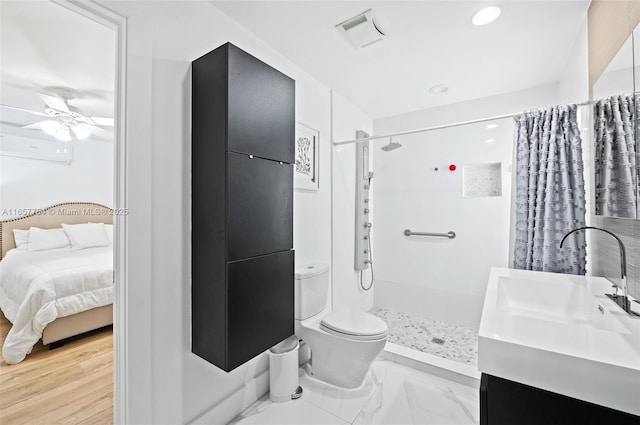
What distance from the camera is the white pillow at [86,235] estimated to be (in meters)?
3.56

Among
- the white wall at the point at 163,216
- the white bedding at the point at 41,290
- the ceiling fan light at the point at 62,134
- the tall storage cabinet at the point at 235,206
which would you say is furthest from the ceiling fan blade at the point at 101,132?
the tall storage cabinet at the point at 235,206

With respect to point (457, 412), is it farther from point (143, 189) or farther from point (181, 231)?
point (143, 189)

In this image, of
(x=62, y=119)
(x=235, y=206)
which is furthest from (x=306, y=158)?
(x=62, y=119)

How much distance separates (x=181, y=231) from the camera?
1.39 meters

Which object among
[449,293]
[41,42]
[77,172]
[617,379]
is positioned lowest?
[449,293]

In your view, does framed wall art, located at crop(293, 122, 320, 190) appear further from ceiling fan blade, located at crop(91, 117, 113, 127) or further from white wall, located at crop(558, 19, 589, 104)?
ceiling fan blade, located at crop(91, 117, 113, 127)

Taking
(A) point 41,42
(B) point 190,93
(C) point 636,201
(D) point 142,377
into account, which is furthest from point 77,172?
(C) point 636,201

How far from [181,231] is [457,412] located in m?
1.92

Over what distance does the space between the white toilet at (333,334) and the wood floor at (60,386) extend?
1334 millimetres

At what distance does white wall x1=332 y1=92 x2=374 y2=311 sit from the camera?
103 inches

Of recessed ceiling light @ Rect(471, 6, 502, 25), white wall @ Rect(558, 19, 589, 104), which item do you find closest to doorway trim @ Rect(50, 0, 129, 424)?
recessed ceiling light @ Rect(471, 6, 502, 25)

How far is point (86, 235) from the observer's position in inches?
145

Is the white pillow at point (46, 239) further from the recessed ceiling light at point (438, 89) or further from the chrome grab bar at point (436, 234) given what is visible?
the recessed ceiling light at point (438, 89)

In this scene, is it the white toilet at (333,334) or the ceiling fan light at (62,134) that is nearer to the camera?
the white toilet at (333,334)
